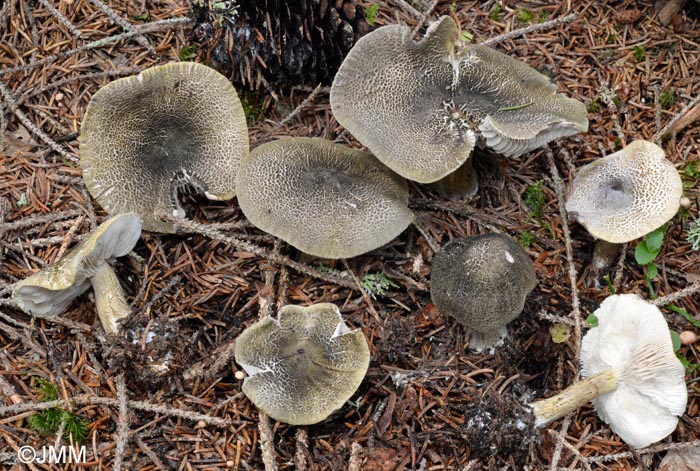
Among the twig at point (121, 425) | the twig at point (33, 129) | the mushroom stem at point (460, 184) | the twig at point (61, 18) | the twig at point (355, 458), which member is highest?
the twig at point (61, 18)

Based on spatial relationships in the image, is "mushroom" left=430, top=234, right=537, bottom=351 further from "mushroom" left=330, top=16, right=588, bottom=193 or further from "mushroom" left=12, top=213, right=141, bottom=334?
"mushroom" left=12, top=213, right=141, bottom=334

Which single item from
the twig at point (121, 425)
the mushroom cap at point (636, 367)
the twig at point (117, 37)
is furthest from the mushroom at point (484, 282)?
the twig at point (117, 37)

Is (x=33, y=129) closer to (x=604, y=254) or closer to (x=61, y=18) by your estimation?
(x=61, y=18)

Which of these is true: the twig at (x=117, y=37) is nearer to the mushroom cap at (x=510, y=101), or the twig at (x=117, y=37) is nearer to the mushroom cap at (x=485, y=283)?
the mushroom cap at (x=510, y=101)

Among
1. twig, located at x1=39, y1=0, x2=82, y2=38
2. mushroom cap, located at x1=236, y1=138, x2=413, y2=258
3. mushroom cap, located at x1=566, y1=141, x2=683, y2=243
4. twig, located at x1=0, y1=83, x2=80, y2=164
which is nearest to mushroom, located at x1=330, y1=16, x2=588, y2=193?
mushroom cap, located at x1=236, y1=138, x2=413, y2=258

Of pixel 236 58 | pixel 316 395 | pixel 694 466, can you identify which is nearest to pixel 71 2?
pixel 236 58

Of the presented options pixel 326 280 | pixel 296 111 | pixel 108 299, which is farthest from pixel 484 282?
pixel 108 299
